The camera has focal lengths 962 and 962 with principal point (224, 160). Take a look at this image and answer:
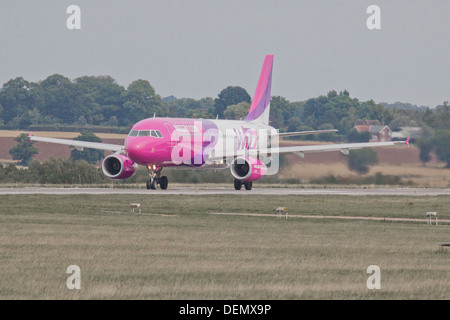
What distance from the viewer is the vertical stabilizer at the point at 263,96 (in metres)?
71.8

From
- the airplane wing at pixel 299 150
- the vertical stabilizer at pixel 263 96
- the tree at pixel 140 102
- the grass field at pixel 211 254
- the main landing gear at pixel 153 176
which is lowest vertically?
the grass field at pixel 211 254

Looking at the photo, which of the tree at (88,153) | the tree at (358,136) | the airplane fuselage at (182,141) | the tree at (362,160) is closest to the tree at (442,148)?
the tree at (362,160)

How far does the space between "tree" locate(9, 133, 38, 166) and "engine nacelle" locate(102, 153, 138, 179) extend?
4751 centimetres

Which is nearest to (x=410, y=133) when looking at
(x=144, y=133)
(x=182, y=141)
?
(x=182, y=141)

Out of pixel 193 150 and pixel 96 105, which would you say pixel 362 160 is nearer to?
pixel 193 150

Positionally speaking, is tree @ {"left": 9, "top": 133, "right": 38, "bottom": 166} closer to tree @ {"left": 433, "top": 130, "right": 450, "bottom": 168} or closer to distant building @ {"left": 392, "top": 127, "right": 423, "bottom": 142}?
distant building @ {"left": 392, "top": 127, "right": 423, "bottom": 142}

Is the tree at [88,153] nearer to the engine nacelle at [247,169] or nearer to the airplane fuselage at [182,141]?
the airplane fuselage at [182,141]

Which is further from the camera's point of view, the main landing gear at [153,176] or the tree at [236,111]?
the tree at [236,111]

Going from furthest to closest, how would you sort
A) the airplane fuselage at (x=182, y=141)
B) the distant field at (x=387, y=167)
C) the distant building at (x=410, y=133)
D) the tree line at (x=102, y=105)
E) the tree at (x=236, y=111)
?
the tree line at (x=102, y=105)
the tree at (x=236, y=111)
the distant building at (x=410, y=133)
the distant field at (x=387, y=167)
the airplane fuselage at (x=182, y=141)

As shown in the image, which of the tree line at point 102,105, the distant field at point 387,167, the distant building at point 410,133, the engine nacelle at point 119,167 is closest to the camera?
the engine nacelle at point 119,167

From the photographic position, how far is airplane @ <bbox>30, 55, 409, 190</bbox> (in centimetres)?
5681

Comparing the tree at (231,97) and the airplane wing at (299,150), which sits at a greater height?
the tree at (231,97)

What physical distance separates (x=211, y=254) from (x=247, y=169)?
113ft

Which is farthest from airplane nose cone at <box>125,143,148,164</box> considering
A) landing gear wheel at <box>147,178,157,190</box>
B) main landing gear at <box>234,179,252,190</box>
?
main landing gear at <box>234,179,252,190</box>
